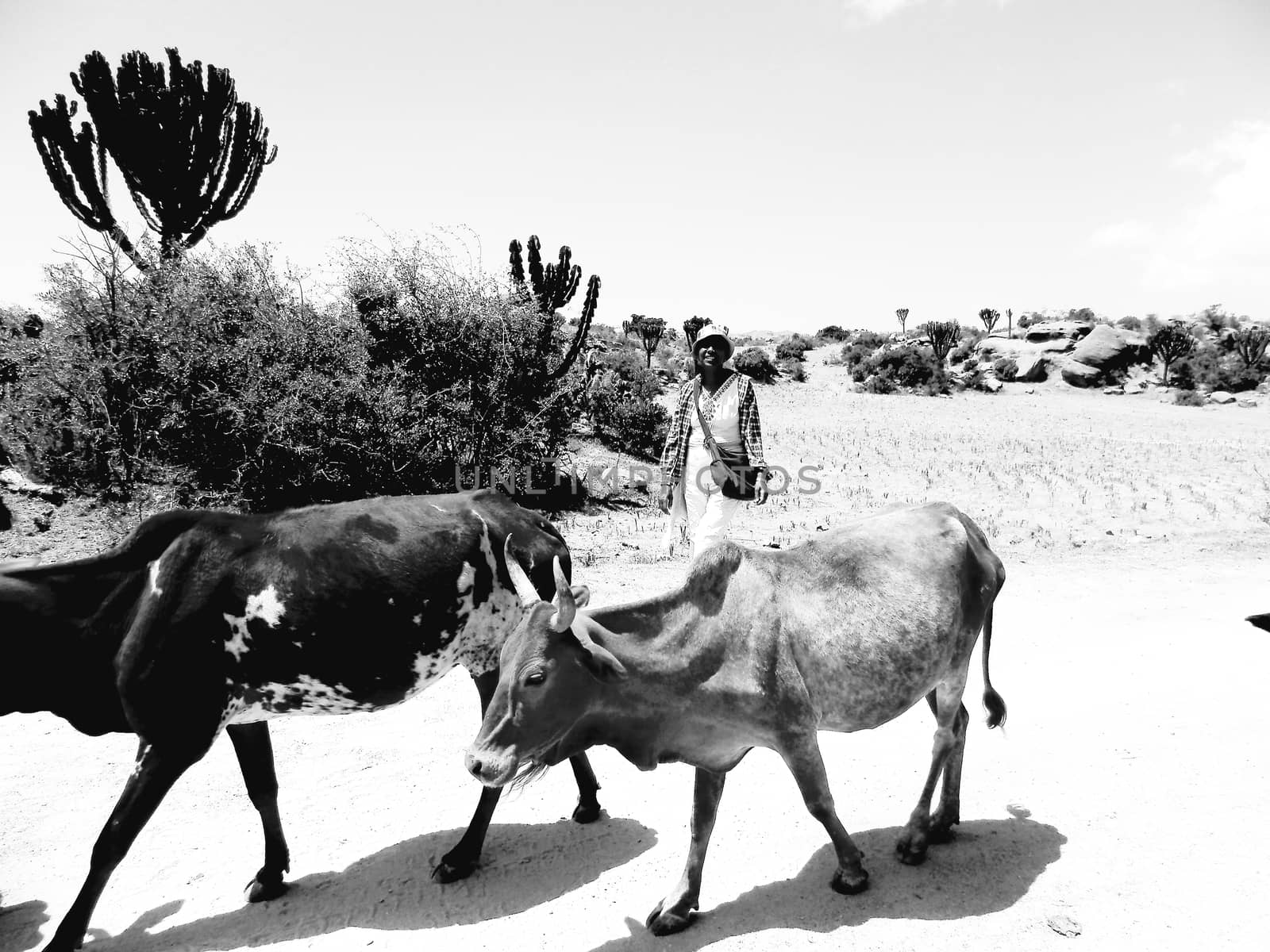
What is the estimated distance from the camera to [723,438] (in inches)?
229

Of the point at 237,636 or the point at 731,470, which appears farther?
the point at 731,470

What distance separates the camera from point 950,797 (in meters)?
4.12

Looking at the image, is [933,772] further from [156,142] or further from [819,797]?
[156,142]

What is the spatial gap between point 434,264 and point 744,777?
12.4 m

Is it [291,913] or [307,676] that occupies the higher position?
[307,676]

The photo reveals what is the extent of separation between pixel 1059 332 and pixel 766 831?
166 feet

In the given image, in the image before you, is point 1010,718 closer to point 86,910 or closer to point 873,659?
point 873,659

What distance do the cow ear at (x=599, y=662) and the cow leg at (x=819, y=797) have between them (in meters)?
0.88

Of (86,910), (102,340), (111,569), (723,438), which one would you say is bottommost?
(86,910)

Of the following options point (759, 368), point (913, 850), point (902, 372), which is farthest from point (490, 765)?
point (902, 372)

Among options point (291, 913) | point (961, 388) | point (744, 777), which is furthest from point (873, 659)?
point (961, 388)

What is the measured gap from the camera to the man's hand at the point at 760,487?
18.7ft

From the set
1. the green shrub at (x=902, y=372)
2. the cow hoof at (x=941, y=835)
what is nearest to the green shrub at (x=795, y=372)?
the green shrub at (x=902, y=372)

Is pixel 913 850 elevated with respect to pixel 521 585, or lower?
lower
